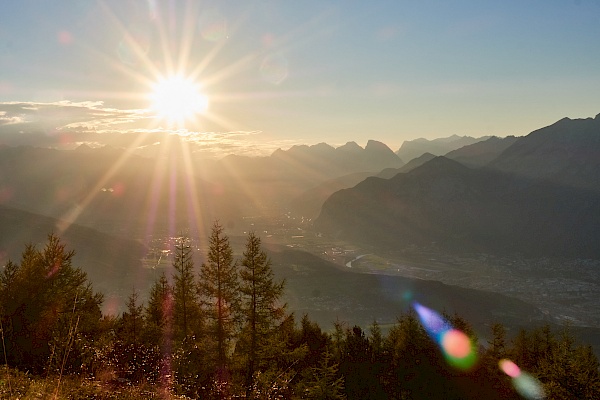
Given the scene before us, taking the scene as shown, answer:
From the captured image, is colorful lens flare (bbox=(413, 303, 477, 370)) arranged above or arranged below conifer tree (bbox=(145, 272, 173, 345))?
below

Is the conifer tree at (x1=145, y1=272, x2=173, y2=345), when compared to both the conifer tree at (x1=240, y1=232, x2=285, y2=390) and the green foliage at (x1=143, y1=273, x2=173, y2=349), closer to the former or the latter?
the green foliage at (x1=143, y1=273, x2=173, y2=349)

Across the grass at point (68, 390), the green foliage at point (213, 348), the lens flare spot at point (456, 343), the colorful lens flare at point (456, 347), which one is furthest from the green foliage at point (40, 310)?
the lens flare spot at point (456, 343)

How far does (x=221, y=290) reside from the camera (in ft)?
88.5

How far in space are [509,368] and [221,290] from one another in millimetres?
32741

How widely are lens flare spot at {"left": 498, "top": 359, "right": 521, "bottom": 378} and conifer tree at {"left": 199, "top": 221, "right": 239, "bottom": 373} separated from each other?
94.0 feet

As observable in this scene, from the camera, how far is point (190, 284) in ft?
97.9

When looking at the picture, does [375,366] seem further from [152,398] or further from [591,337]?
[591,337]

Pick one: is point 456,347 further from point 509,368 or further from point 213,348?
point 213,348

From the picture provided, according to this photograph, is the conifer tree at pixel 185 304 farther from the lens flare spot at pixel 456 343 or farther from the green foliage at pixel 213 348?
the lens flare spot at pixel 456 343

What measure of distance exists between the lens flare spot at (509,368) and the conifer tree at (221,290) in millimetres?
28648

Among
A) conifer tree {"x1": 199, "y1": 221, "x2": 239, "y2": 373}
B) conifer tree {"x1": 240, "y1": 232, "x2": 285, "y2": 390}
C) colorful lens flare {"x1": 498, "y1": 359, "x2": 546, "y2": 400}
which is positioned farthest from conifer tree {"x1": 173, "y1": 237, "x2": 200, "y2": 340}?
colorful lens flare {"x1": 498, "y1": 359, "x2": 546, "y2": 400}

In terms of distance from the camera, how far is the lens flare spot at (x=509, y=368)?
3807 centimetres

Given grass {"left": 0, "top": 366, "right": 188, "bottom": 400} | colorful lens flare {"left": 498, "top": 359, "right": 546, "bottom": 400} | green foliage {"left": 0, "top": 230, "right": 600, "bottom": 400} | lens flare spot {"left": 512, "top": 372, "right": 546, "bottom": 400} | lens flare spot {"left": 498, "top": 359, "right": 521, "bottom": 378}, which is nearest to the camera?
grass {"left": 0, "top": 366, "right": 188, "bottom": 400}

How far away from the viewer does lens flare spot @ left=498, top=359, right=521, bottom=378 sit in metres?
38.1
